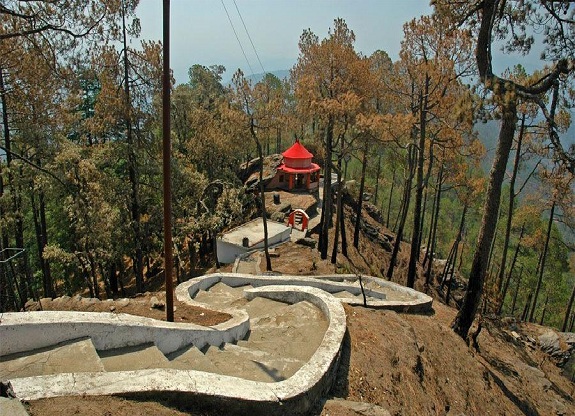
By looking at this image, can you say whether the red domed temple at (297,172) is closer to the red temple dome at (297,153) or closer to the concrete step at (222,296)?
the red temple dome at (297,153)

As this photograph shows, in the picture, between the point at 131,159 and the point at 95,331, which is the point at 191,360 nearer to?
the point at 95,331

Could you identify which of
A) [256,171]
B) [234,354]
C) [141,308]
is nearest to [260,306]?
[141,308]

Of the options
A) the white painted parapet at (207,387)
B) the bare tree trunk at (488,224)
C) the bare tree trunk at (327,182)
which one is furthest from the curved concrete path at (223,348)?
the bare tree trunk at (327,182)

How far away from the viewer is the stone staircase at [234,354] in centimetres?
542

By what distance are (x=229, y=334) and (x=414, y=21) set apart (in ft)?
42.6

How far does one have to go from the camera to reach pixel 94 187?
1611 cm

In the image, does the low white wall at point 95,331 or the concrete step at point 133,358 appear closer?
the low white wall at point 95,331

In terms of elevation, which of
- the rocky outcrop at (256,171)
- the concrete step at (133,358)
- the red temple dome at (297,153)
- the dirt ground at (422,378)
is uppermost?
the red temple dome at (297,153)

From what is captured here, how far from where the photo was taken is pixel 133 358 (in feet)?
20.4

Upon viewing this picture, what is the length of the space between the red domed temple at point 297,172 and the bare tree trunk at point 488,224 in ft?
71.7

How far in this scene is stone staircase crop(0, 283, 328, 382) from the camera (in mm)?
5416

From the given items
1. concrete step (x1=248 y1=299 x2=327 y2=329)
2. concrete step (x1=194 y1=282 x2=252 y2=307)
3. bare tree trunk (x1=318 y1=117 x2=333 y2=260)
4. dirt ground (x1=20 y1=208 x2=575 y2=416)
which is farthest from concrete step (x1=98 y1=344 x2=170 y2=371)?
bare tree trunk (x1=318 y1=117 x2=333 y2=260)

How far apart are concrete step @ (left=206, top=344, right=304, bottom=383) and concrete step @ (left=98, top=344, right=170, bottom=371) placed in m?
0.95

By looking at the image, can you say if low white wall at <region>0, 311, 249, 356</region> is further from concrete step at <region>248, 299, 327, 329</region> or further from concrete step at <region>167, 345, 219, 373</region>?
concrete step at <region>248, 299, 327, 329</region>
